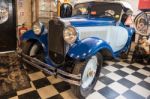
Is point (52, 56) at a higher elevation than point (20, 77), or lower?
higher

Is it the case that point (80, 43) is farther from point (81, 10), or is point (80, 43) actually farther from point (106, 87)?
point (81, 10)

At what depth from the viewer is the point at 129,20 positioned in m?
3.26

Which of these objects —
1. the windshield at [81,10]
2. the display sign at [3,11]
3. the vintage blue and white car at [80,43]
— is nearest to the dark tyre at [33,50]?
the vintage blue and white car at [80,43]

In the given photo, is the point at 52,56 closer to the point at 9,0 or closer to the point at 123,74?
the point at 123,74

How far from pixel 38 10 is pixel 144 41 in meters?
2.80

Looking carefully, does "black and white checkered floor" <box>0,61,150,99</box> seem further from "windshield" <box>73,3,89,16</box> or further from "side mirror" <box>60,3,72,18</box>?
"side mirror" <box>60,3,72,18</box>

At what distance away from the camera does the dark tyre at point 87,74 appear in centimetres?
181

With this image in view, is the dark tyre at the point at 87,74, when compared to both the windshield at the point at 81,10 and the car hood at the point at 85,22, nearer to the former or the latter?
the car hood at the point at 85,22

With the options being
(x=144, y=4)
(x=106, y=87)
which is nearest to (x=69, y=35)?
(x=106, y=87)

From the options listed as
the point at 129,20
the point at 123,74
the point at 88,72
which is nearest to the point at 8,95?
the point at 88,72

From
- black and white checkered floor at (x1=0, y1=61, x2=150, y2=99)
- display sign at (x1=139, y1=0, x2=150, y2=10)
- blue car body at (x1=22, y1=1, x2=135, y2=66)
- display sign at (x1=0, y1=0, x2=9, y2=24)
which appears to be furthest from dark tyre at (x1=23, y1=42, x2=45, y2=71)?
display sign at (x1=139, y1=0, x2=150, y2=10)

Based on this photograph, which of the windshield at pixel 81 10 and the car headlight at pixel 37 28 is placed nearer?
the car headlight at pixel 37 28

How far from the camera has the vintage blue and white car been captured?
1.84 metres

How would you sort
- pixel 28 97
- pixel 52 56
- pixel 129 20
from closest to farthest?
pixel 28 97 < pixel 52 56 < pixel 129 20
